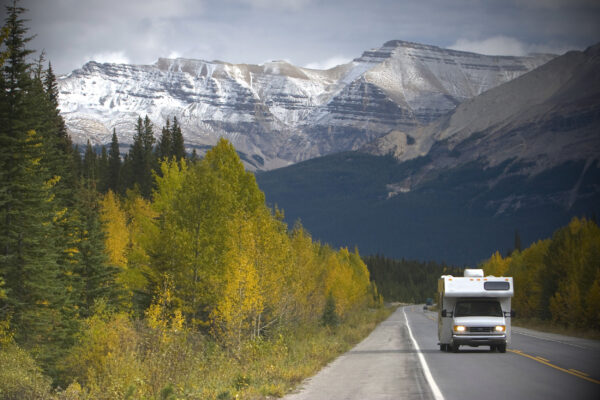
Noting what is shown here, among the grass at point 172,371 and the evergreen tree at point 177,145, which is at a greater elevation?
the evergreen tree at point 177,145

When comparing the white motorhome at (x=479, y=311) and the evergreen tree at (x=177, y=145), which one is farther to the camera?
the evergreen tree at (x=177, y=145)

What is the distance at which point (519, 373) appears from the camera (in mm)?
20625

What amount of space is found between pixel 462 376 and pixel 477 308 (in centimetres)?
945

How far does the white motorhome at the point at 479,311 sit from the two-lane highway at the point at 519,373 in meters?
0.69

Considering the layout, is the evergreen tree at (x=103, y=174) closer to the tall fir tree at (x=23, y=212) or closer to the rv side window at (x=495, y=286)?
the tall fir tree at (x=23, y=212)

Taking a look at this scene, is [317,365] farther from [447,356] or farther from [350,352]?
[350,352]

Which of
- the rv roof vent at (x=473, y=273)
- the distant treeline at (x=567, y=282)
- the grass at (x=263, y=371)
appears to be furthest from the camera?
the distant treeline at (x=567, y=282)

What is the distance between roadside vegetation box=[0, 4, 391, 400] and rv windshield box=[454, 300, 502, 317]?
566 centimetres

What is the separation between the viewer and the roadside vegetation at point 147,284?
71.9 feet

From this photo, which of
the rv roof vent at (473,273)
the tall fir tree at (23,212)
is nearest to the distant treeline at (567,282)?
the rv roof vent at (473,273)

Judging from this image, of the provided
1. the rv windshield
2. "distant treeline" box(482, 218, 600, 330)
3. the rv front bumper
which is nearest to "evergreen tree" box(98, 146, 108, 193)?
"distant treeline" box(482, 218, 600, 330)

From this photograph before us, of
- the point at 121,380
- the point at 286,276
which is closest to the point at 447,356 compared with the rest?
the point at 286,276

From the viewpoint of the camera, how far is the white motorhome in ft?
93.6

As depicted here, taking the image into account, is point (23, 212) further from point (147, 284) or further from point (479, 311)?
point (479, 311)
